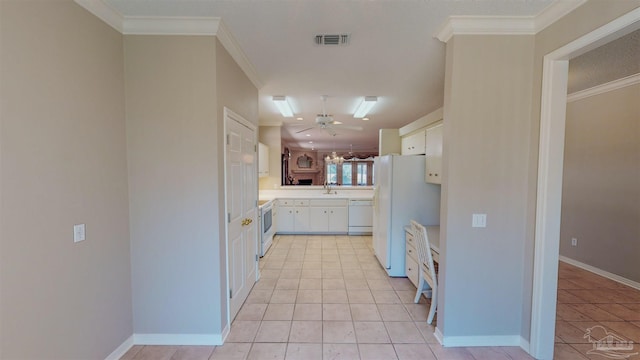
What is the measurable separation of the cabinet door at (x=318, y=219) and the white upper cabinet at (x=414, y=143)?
2267 mm

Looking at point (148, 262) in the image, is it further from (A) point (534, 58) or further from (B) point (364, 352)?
(A) point (534, 58)

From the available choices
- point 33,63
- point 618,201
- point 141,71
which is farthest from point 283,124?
point 618,201

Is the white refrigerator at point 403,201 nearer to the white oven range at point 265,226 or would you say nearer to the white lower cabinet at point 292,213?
the white oven range at point 265,226

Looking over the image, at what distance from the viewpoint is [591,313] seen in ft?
8.84

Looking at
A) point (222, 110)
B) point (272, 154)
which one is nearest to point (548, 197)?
point (222, 110)

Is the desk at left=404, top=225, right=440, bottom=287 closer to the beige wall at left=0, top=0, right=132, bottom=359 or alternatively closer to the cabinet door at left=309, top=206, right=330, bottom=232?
the cabinet door at left=309, top=206, right=330, bottom=232

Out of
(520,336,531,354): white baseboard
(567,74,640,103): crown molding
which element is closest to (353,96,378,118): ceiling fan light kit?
(567,74,640,103): crown molding

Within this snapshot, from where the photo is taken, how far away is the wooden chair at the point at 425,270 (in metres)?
2.49

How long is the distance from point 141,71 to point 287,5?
129cm

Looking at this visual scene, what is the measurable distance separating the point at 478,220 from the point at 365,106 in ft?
9.78

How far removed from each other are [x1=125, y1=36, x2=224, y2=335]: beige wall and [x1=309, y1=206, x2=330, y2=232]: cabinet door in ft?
12.1

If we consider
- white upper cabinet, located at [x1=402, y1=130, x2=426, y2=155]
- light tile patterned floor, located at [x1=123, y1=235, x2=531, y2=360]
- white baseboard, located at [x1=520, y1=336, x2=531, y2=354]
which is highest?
white upper cabinet, located at [x1=402, y1=130, x2=426, y2=155]

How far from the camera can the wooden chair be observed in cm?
249

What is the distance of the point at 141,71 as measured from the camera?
2082 millimetres
